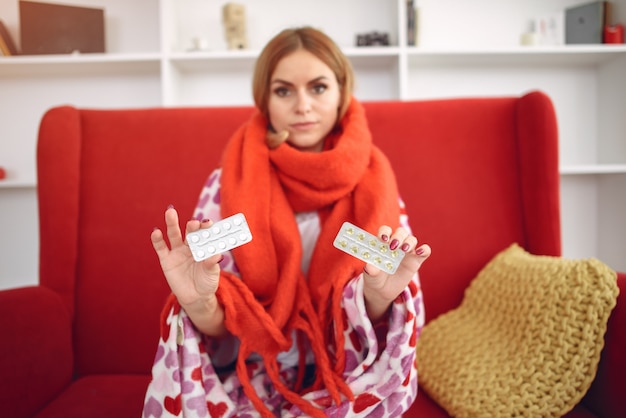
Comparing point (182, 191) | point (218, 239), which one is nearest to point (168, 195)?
point (182, 191)

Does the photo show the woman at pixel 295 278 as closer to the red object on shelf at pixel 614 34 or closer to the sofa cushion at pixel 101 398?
the sofa cushion at pixel 101 398

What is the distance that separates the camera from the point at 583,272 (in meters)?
0.68

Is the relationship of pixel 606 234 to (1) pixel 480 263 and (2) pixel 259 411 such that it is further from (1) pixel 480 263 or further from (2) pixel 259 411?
(2) pixel 259 411

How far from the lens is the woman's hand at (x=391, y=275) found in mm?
577

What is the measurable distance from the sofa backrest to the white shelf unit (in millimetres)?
724

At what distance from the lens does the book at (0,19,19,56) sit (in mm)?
1578

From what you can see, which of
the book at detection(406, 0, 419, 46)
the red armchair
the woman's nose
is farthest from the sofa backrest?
the book at detection(406, 0, 419, 46)

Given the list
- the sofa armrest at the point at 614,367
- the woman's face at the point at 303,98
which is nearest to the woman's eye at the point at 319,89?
the woman's face at the point at 303,98

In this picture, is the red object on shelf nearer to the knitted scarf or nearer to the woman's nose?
the knitted scarf

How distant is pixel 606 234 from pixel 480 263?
1146 millimetres

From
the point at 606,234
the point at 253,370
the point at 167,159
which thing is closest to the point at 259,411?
the point at 253,370

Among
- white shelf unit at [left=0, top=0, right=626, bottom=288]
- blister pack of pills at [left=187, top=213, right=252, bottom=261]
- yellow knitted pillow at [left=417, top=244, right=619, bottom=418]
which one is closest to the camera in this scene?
blister pack of pills at [left=187, top=213, right=252, bottom=261]

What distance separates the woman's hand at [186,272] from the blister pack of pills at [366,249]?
165 millimetres

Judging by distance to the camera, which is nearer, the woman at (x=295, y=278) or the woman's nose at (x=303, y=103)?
the woman at (x=295, y=278)
